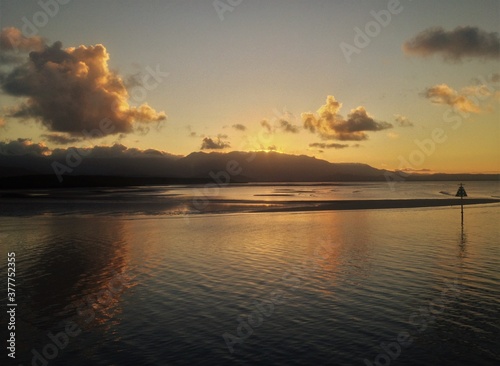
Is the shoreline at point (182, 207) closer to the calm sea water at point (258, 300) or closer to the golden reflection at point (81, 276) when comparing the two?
the golden reflection at point (81, 276)

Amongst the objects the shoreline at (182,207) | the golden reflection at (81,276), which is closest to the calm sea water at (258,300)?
the golden reflection at (81,276)

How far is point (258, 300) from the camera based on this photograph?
18547mm

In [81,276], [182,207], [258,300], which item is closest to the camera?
[258,300]

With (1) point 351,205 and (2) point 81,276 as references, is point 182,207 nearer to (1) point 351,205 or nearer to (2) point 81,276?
(1) point 351,205

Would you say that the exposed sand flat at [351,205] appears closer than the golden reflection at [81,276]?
No

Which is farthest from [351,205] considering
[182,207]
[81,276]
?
[81,276]

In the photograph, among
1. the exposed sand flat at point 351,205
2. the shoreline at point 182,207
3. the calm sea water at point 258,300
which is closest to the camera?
the calm sea water at point 258,300

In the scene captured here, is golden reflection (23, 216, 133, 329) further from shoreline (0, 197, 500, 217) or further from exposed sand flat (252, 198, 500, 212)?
exposed sand flat (252, 198, 500, 212)

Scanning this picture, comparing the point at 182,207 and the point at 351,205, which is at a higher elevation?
the point at 182,207

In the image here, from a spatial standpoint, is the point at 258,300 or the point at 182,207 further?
the point at 182,207

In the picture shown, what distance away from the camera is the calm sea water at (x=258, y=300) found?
13242 mm

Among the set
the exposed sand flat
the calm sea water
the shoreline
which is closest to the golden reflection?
the calm sea water

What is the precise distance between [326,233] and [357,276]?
1760 cm

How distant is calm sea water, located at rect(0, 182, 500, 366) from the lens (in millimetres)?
13242
